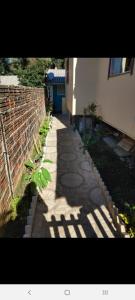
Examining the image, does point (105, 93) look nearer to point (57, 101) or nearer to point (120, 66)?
point (120, 66)

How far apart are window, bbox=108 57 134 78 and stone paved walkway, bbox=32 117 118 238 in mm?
3408

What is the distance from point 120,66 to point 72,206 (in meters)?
5.11

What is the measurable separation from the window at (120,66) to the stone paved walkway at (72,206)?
341 cm

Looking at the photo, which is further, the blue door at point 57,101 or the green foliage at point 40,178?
the blue door at point 57,101

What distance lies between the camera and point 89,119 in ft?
34.2

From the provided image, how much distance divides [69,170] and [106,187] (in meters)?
1.69

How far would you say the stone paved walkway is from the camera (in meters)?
3.51

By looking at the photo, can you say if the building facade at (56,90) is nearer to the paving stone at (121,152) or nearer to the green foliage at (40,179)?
the paving stone at (121,152)

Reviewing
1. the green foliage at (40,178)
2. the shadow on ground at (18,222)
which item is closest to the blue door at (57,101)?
the green foliage at (40,178)

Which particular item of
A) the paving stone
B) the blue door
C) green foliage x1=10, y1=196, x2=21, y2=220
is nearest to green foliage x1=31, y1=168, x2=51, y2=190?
green foliage x1=10, y1=196, x2=21, y2=220

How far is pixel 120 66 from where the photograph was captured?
6.16 m

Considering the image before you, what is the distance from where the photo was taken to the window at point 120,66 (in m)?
5.40
